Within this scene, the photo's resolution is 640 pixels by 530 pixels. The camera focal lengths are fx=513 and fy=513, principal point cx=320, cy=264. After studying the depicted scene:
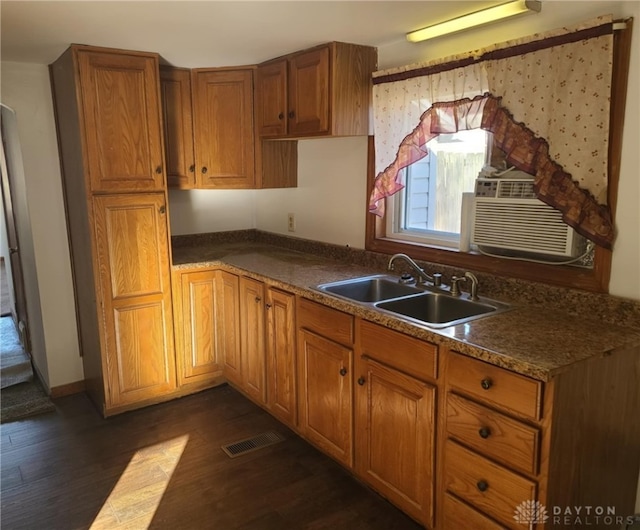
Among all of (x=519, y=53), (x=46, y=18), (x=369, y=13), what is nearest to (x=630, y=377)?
(x=519, y=53)

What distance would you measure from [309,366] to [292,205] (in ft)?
4.61

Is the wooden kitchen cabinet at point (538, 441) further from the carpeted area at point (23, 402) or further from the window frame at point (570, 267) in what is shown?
the carpeted area at point (23, 402)

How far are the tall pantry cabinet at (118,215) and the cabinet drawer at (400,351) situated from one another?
1.52m

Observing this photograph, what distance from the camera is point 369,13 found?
212 cm

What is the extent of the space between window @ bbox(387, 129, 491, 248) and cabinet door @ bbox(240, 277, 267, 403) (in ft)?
2.80

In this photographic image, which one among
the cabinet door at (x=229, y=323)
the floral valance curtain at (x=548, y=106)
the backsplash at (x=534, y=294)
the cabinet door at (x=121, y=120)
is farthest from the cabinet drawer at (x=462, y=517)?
Result: the cabinet door at (x=121, y=120)

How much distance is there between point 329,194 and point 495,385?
1.87 m

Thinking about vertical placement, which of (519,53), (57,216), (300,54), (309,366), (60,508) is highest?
(300,54)

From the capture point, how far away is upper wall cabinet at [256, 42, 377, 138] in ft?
8.57

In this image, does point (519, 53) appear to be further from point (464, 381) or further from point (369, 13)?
point (464, 381)

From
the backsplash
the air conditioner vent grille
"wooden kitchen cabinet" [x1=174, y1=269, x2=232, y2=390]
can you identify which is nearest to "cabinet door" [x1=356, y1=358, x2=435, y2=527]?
the backsplash

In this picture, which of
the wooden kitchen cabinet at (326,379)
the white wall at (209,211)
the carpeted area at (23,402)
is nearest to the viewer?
the wooden kitchen cabinet at (326,379)

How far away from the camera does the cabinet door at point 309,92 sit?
8.68 feet

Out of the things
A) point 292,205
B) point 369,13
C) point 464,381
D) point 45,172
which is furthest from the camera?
point 292,205
